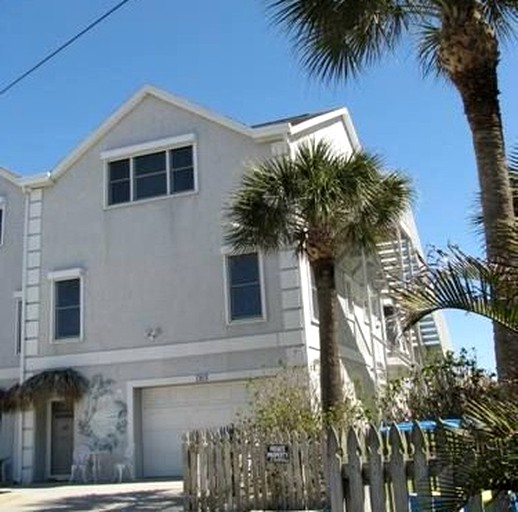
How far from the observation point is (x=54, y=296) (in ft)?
71.6

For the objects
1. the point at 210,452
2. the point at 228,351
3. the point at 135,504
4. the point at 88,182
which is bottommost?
the point at 135,504

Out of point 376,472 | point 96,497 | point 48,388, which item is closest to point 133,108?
point 48,388

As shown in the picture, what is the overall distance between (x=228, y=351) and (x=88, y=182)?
23.1ft

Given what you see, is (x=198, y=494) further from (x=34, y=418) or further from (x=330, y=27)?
(x=34, y=418)

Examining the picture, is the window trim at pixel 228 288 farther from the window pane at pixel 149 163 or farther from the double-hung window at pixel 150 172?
the window pane at pixel 149 163

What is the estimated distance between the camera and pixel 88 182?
22391 mm

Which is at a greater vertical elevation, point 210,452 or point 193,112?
point 193,112

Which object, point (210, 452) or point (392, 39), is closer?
point (392, 39)

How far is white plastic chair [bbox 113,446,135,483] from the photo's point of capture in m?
19.4

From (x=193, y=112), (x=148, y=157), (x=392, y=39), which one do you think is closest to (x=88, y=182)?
(x=148, y=157)

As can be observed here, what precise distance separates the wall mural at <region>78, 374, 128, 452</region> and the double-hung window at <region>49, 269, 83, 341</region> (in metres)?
1.68

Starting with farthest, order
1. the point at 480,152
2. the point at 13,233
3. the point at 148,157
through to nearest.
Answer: the point at 13,233
the point at 148,157
the point at 480,152

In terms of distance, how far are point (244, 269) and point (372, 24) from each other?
10.7 meters

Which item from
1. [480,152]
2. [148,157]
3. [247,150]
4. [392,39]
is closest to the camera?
[480,152]
